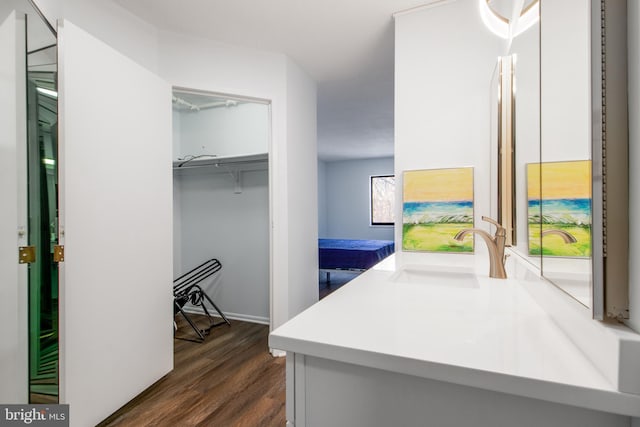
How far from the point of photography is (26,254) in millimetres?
1442

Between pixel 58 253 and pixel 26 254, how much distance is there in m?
0.19

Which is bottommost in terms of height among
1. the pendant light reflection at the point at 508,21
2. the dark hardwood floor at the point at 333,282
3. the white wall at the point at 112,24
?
the dark hardwood floor at the point at 333,282

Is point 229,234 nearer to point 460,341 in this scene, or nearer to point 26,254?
point 26,254

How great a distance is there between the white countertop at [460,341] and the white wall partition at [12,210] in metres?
A: 1.53

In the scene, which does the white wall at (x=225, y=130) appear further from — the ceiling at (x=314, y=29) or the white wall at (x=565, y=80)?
the white wall at (x=565, y=80)

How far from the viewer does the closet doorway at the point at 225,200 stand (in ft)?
10.9

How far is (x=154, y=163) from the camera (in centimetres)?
201

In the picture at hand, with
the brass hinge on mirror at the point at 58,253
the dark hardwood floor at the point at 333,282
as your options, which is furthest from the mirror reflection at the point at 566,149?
the dark hardwood floor at the point at 333,282

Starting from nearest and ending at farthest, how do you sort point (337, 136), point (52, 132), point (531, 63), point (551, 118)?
1. point (551, 118)
2. point (531, 63)
3. point (52, 132)
4. point (337, 136)

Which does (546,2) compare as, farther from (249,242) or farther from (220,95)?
(249,242)

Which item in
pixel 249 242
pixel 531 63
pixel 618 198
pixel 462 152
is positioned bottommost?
pixel 249 242

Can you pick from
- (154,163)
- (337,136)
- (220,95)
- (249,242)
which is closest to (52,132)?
(154,163)

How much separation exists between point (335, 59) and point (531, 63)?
6.58 ft

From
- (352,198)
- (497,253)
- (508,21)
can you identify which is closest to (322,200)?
(352,198)
